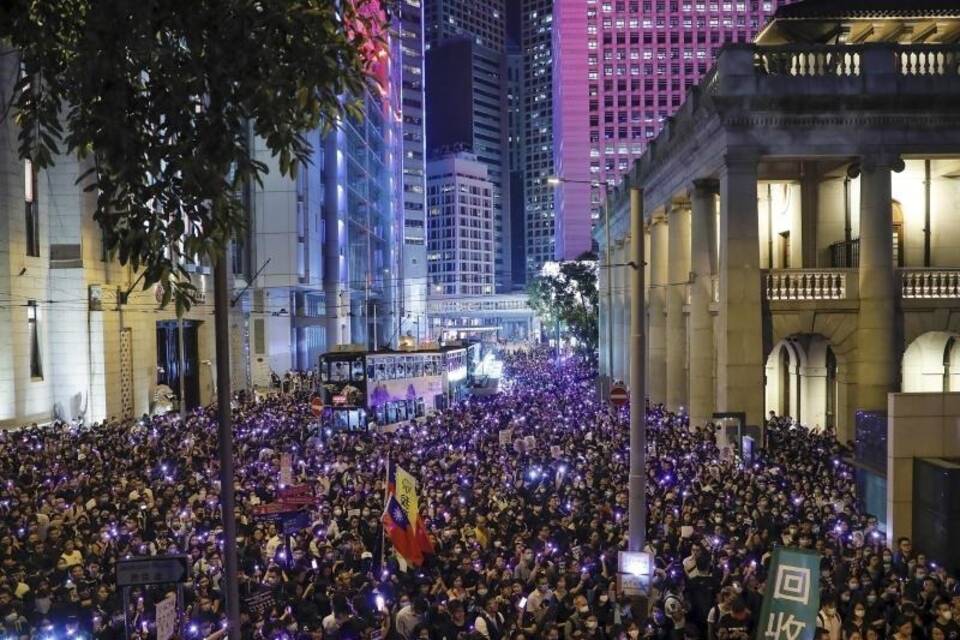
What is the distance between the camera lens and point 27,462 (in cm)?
2064

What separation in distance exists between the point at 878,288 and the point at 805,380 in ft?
24.6

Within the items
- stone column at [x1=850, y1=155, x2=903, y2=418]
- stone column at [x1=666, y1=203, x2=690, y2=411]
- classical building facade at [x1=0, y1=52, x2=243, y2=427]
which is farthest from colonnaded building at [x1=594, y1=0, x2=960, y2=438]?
classical building facade at [x1=0, y1=52, x2=243, y2=427]

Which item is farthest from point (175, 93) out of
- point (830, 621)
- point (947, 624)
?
point (947, 624)

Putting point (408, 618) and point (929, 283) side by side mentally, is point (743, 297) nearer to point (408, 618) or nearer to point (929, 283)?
point (929, 283)

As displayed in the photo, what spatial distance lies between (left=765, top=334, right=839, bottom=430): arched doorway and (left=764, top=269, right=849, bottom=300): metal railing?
4.05 m

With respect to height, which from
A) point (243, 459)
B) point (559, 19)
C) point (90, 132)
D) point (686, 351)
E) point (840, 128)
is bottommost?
point (243, 459)

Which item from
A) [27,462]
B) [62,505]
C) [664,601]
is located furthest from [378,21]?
[27,462]

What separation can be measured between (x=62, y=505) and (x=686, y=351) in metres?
23.7

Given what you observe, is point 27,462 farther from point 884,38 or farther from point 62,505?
point 884,38

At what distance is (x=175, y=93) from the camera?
584 centimetres

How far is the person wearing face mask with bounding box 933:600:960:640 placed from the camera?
1033 centimetres

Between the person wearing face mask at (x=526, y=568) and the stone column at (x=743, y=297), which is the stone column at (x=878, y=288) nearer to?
the stone column at (x=743, y=297)

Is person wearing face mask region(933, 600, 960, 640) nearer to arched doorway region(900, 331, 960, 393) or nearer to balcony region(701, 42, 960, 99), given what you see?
Result: balcony region(701, 42, 960, 99)

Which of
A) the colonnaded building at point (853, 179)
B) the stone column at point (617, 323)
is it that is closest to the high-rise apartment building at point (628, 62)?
the stone column at point (617, 323)
